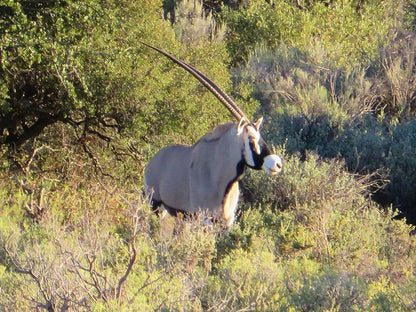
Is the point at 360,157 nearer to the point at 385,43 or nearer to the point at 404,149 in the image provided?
the point at 404,149

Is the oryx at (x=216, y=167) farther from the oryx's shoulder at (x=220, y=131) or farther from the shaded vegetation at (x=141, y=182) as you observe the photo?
the shaded vegetation at (x=141, y=182)

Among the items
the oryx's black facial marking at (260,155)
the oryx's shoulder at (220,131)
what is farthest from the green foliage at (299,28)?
the oryx's black facial marking at (260,155)

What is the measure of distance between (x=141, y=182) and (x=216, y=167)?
3.41 m

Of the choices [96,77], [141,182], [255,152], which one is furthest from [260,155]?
[141,182]

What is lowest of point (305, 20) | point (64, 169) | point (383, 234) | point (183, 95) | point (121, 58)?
point (305, 20)

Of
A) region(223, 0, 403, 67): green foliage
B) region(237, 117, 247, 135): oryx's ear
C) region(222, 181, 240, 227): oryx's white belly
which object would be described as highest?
region(237, 117, 247, 135): oryx's ear

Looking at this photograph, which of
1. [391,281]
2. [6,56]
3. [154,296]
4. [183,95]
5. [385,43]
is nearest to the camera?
[154,296]

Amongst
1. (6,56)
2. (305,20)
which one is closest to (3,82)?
(6,56)

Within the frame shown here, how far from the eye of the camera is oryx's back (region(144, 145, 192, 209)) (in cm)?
959

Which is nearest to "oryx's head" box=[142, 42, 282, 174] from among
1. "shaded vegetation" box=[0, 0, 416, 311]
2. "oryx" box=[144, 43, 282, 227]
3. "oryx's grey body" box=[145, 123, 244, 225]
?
"oryx" box=[144, 43, 282, 227]

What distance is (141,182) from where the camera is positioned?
12.3 meters

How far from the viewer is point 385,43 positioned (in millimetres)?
18719

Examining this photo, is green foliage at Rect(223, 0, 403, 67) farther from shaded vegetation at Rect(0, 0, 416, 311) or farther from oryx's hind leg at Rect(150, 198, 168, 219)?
oryx's hind leg at Rect(150, 198, 168, 219)

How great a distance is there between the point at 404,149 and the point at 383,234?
2832mm
